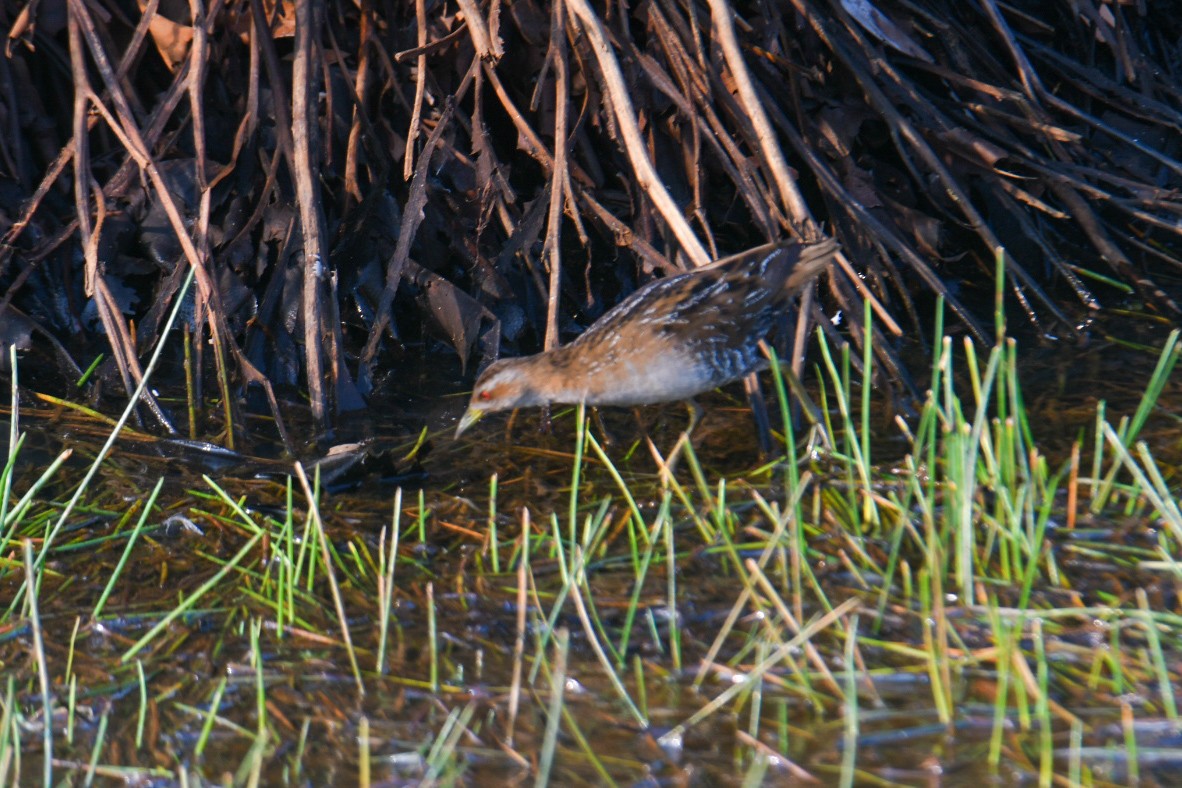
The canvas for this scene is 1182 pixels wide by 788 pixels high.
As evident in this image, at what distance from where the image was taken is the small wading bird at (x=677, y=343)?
338cm

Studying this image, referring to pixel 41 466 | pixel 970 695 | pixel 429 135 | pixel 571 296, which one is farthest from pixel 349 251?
pixel 970 695

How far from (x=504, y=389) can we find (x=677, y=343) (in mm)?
507

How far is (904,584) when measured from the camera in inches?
99.3

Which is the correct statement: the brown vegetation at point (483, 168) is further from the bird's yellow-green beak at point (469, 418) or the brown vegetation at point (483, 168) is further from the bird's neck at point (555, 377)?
the bird's yellow-green beak at point (469, 418)

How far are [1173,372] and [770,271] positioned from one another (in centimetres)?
126

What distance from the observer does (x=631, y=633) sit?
248 cm

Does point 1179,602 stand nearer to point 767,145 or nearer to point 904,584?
point 904,584

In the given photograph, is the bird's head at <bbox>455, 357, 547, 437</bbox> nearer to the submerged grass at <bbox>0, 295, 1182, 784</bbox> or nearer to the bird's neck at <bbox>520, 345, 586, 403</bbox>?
the bird's neck at <bbox>520, 345, 586, 403</bbox>

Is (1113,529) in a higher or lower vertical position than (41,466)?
lower

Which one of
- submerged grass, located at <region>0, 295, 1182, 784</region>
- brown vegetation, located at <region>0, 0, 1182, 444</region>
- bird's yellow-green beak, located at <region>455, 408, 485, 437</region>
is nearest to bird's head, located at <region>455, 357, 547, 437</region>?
bird's yellow-green beak, located at <region>455, 408, 485, 437</region>

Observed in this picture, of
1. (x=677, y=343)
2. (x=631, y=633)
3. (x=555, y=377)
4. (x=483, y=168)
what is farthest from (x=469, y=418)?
(x=631, y=633)

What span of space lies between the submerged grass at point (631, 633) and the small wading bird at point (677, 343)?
345 mm

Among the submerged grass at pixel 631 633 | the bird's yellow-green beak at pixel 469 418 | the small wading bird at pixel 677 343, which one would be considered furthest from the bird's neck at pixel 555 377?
the submerged grass at pixel 631 633

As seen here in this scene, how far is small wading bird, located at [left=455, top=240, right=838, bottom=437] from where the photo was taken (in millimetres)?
3385
